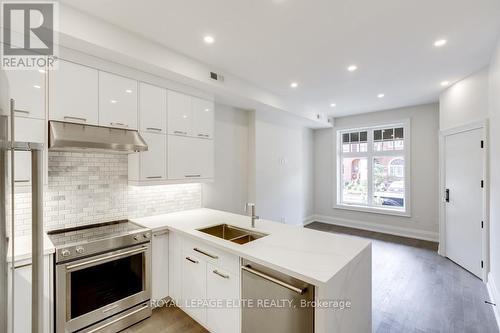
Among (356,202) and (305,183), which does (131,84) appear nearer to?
(305,183)

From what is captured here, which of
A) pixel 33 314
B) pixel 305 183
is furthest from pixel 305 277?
pixel 305 183

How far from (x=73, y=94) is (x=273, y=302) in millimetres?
2466

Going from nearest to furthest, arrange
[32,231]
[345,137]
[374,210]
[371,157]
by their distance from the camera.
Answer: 1. [32,231]
2. [374,210]
3. [371,157]
4. [345,137]

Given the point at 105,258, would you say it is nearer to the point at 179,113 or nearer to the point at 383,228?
the point at 179,113

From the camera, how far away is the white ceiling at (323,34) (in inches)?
78.3

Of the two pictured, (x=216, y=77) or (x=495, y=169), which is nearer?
(x=495, y=169)

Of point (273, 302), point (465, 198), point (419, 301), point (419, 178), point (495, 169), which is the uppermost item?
point (495, 169)

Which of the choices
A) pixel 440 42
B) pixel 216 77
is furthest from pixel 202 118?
pixel 440 42

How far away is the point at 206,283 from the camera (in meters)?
2.18

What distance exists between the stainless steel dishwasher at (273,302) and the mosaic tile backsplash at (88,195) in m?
1.77

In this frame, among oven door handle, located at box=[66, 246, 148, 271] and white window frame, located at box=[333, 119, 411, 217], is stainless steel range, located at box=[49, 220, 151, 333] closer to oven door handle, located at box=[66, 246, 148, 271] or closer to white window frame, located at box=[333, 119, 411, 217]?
oven door handle, located at box=[66, 246, 148, 271]

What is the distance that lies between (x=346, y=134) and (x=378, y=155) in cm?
100

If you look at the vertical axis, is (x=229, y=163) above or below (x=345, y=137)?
below

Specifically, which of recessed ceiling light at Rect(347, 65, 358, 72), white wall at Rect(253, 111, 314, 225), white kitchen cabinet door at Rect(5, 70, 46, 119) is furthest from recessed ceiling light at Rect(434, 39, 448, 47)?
white kitchen cabinet door at Rect(5, 70, 46, 119)
